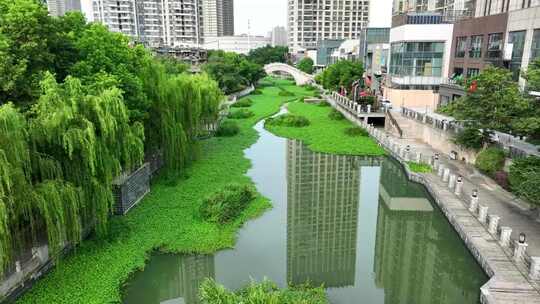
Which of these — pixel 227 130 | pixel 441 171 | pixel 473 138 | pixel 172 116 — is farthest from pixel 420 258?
pixel 227 130

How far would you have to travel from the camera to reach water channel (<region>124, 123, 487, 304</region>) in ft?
35.1

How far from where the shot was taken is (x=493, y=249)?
11.0m

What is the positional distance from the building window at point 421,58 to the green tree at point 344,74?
25.6 feet

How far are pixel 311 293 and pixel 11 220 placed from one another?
719cm

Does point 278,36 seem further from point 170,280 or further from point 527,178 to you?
point 170,280

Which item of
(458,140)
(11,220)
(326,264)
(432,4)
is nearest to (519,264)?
(326,264)

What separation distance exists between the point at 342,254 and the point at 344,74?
30469 mm

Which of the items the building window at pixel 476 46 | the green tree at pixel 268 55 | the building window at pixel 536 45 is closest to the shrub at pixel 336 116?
the building window at pixel 476 46

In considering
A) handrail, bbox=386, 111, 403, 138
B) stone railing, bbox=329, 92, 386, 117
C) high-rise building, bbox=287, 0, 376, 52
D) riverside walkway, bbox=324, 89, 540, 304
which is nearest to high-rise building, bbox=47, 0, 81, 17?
high-rise building, bbox=287, 0, 376, 52

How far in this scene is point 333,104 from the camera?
42281 mm

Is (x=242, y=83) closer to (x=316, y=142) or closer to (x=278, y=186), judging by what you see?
(x=316, y=142)

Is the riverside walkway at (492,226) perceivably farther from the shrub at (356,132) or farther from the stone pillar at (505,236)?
the shrub at (356,132)

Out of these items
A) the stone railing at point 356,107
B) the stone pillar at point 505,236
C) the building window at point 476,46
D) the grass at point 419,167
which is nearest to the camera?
the stone pillar at point 505,236

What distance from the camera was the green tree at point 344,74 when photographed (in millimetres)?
39938
